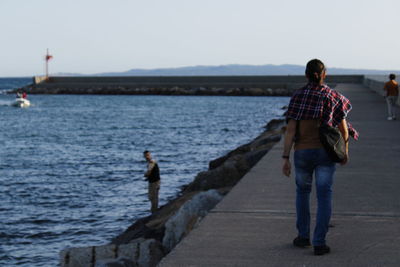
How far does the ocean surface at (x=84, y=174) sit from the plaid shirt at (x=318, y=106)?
527 cm

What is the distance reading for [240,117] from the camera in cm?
4800

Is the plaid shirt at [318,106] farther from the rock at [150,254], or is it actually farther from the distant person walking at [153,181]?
the distant person walking at [153,181]

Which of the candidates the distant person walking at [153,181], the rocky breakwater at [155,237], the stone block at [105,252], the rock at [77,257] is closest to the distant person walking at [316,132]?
the rocky breakwater at [155,237]

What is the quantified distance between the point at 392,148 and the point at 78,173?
9.49m

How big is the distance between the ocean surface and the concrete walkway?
10.7 feet

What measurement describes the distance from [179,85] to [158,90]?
3.45 m

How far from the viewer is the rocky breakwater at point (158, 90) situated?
83000mm

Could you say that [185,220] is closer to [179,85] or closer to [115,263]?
[115,263]

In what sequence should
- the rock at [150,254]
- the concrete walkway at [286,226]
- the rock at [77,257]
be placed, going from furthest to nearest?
the rock at [150,254]
the rock at [77,257]
the concrete walkway at [286,226]

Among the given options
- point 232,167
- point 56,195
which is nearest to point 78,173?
point 56,195

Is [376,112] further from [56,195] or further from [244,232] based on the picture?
[244,232]

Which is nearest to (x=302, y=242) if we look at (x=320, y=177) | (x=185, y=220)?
(x=320, y=177)

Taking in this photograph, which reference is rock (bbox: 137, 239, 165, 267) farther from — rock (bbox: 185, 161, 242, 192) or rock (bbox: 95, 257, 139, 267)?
rock (bbox: 185, 161, 242, 192)

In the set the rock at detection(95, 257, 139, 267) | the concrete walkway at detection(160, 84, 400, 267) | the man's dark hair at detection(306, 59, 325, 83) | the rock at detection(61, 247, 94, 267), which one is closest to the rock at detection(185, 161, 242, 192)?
the concrete walkway at detection(160, 84, 400, 267)
